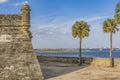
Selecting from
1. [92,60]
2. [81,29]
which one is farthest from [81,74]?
[81,29]

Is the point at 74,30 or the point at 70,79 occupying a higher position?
the point at 74,30

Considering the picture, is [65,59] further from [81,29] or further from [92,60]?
[81,29]

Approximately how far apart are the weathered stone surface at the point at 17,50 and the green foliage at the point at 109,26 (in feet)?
86.1

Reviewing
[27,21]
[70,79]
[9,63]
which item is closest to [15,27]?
[27,21]

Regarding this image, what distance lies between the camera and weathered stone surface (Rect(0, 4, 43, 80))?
81.7 ft

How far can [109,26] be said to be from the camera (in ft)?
166

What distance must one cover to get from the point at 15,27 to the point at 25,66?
159 inches

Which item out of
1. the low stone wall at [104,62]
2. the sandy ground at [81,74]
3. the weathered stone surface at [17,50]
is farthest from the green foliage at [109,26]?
the weathered stone surface at [17,50]

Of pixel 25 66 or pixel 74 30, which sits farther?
pixel 74 30

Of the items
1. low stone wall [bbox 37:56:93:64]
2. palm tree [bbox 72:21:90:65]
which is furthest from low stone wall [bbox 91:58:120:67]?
palm tree [bbox 72:21:90:65]

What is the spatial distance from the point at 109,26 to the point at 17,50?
28114mm

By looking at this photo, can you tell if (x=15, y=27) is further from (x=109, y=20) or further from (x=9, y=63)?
(x=109, y=20)

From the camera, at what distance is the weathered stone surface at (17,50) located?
24.9 meters

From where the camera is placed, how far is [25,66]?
991 inches
